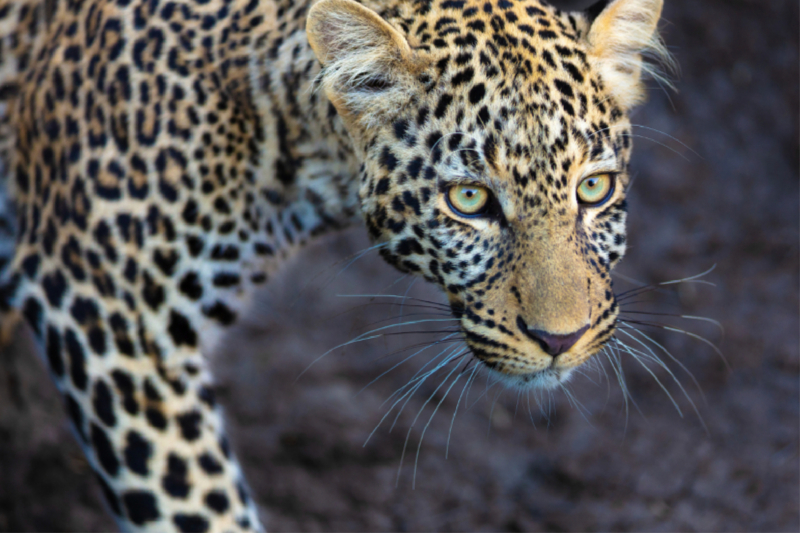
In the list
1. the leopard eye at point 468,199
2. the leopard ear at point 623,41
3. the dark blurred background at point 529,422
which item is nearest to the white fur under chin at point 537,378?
the leopard eye at point 468,199

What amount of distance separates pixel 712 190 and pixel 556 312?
257 inches

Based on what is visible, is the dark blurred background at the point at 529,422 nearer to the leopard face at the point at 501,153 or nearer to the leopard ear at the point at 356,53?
the leopard face at the point at 501,153

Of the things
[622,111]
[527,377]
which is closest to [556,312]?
[527,377]

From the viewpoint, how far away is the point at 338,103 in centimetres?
341

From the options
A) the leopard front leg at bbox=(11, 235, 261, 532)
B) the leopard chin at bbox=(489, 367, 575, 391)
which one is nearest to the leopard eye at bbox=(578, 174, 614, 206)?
the leopard chin at bbox=(489, 367, 575, 391)

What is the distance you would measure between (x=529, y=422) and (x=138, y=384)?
4264 mm

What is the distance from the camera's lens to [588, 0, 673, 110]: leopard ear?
3.37m

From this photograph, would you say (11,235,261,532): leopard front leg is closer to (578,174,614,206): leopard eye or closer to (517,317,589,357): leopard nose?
(517,317,589,357): leopard nose

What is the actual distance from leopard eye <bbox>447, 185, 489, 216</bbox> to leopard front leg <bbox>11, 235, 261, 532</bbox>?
49.5 inches

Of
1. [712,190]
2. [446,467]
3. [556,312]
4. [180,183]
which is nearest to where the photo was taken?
[556,312]

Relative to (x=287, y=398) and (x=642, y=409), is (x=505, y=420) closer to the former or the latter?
(x=642, y=409)

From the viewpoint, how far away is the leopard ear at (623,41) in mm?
3373

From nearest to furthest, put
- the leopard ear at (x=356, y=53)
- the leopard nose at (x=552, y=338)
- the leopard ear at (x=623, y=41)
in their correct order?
the leopard nose at (x=552, y=338) → the leopard ear at (x=356, y=53) → the leopard ear at (x=623, y=41)

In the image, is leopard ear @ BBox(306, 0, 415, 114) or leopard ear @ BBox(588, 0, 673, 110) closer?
leopard ear @ BBox(306, 0, 415, 114)
